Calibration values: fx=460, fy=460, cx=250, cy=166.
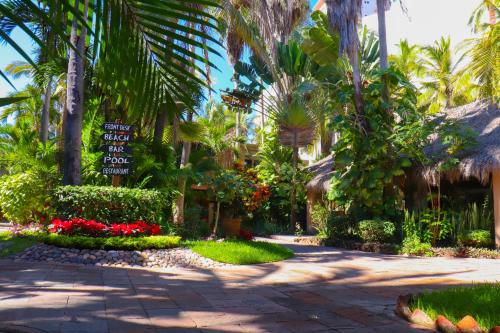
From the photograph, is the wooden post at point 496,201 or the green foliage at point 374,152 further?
the green foliage at point 374,152

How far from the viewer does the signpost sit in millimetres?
9578

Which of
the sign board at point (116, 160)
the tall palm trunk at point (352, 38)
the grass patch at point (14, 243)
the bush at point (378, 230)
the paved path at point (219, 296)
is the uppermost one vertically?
the tall palm trunk at point (352, 38)

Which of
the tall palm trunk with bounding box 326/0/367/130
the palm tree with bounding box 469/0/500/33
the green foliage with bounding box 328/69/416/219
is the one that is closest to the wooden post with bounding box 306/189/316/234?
the green foliage with bounding box 328/69/416/219

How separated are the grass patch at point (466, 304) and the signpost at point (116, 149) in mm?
6644

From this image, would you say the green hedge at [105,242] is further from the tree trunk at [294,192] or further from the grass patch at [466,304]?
the tree trunk at [294,192]

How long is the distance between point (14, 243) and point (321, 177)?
10.5 meters

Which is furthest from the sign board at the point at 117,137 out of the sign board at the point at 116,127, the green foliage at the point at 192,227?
the green foliage at the point at 192,227

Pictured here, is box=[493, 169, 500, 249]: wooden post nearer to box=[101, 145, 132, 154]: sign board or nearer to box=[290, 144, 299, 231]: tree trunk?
box=[290, 144, 299, 231]: tree trunk

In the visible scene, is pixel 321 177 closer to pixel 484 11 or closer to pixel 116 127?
pixel 116 127

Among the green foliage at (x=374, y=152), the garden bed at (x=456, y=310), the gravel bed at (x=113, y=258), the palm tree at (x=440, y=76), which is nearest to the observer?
the garden bed at (x=456, y=310)

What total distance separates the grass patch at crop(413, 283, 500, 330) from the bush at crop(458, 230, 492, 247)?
6.52 m

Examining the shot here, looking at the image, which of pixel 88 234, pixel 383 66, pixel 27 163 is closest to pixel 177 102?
pixel 88 234

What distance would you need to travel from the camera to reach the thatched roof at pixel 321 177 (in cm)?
1594

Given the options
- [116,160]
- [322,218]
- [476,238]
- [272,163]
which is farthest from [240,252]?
[272,163]
